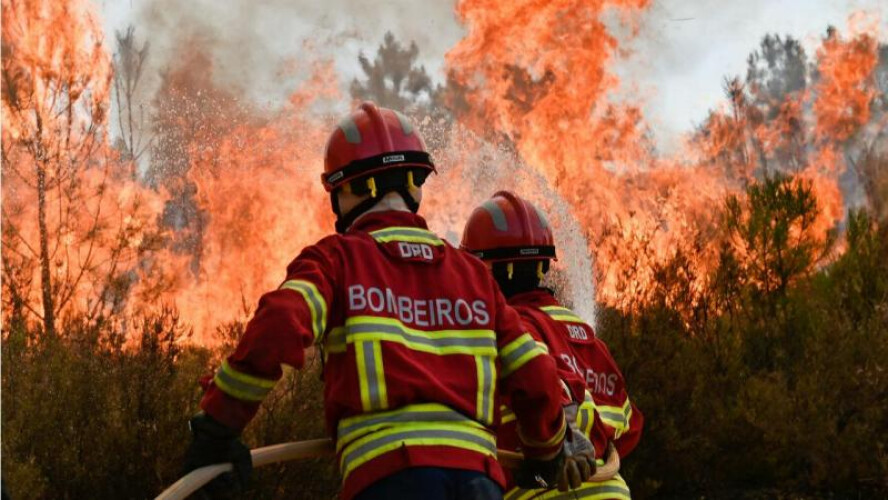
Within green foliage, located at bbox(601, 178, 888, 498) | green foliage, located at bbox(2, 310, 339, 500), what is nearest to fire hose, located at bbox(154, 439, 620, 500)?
green foliage, located at bbox(2, 310, 339, 500)

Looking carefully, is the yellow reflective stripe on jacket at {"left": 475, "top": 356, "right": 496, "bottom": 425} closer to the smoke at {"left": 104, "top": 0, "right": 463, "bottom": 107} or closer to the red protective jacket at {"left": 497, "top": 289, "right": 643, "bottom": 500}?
the red protective jacket at {"left": 497, "top": 289, "right": 643, "bottom": 500}

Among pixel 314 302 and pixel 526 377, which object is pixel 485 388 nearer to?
pixel 526 377

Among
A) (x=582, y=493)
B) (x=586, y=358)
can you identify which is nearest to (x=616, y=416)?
(x=586, y=358)

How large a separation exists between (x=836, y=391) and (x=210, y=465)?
7008 millimetres

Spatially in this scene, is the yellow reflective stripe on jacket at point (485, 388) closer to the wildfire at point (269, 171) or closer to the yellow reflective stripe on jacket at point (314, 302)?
the yellow reflective stripe on jacket at point (314, 302)

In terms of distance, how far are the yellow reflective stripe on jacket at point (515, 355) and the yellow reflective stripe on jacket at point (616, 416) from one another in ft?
4.08

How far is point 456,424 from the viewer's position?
275cm

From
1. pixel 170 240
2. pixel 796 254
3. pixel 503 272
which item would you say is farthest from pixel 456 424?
pixel 170 240

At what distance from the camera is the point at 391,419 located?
268 cm

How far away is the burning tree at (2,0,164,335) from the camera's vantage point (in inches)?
505

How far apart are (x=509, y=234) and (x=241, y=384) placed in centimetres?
206

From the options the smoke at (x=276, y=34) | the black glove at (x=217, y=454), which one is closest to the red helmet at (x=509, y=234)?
the black glove at (x=217, y=454)

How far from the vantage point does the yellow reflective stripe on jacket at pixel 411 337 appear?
8.81 feet

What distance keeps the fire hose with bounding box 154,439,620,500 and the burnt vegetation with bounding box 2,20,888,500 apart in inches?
120
